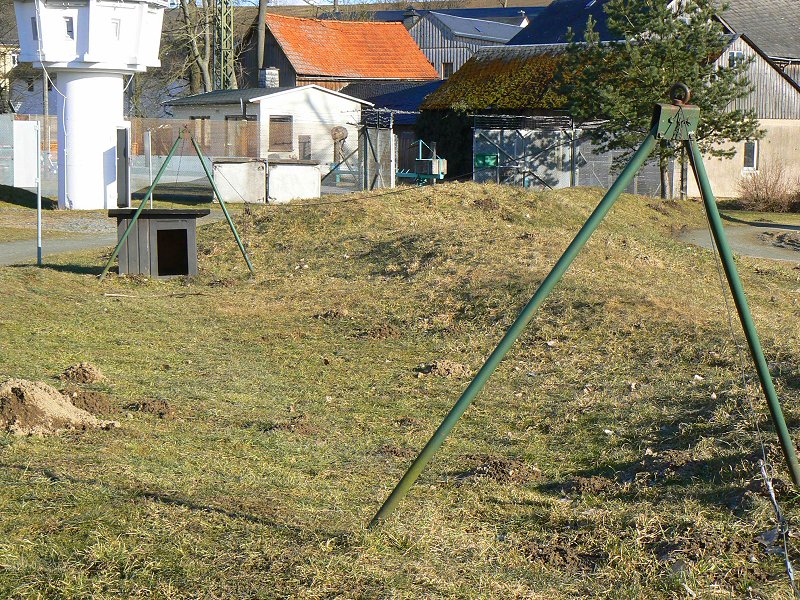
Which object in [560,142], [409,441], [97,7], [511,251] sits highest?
[97,7]

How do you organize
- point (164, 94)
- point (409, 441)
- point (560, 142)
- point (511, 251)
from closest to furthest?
point (409, 441) < point (511, 251) < point (560, 142) < point (164, 94)

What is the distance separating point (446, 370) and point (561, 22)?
32425mm

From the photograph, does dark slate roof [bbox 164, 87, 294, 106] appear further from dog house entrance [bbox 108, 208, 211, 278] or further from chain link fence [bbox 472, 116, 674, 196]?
dog house entrance [bbox 108, 208, 211, 278]

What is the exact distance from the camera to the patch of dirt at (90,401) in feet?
24.5

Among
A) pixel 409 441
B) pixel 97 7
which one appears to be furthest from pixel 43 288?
pixel 97 7

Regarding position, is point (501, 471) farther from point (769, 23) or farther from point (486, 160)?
point (769, 23)

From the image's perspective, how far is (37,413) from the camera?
686 cm

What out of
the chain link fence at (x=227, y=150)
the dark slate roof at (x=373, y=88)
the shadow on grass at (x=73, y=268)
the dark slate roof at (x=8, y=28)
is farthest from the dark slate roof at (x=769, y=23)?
the dark slate roof at (x=8, y=28)

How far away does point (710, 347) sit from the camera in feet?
31.4

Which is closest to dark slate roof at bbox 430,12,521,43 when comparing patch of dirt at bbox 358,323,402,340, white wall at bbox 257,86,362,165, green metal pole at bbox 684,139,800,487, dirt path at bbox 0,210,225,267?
white wall at bbox 257,86,362,165

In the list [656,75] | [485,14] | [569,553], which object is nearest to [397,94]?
[656,75]

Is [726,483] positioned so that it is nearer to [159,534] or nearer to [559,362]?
[159,534]

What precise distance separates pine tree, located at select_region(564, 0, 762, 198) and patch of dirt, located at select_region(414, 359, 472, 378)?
1716 centimetres

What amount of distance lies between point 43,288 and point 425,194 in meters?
8.30
